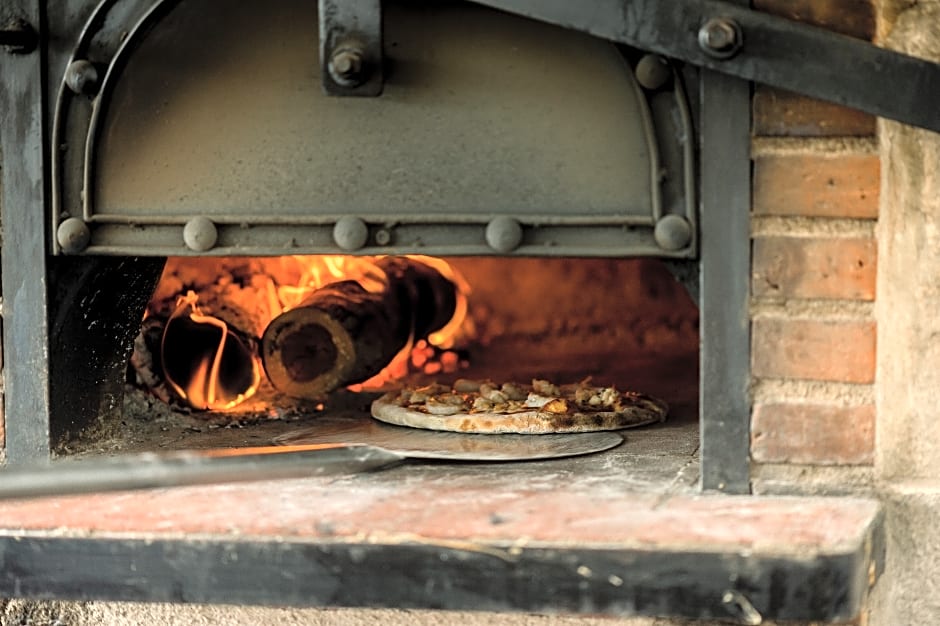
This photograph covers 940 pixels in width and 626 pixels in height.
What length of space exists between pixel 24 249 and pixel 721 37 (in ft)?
2.95

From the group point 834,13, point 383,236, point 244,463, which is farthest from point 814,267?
point 244,463

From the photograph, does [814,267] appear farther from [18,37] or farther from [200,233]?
[18,37]

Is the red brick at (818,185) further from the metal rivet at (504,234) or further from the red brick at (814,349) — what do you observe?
the metal rivet at (504,234)

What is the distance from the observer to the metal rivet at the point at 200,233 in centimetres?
140

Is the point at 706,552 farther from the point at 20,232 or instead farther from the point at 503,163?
the point at 20,232

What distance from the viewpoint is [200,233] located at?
1396 mm

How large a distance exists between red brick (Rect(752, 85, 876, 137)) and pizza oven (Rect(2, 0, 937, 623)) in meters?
0.02

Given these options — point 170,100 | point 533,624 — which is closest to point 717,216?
point 533,624

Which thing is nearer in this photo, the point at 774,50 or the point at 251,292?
the point at 774,50

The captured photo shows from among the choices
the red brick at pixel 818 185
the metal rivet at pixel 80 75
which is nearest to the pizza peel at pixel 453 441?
the red brick at pixel 818 185

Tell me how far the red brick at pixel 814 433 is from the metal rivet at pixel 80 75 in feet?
2.99

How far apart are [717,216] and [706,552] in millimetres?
400

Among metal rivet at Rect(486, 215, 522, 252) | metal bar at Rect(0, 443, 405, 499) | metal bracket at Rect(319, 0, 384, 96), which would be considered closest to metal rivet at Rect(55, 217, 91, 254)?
metal bar at Rect(0, 443, 405, 499)

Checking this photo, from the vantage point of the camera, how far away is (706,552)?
1.12 metres
